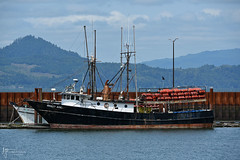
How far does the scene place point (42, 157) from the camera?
43.2 m

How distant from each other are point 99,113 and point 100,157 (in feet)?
44.1

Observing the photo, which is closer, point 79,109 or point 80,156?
point 80,156

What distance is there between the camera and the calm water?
44.2m

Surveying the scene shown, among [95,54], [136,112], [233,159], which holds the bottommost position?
[233,159]

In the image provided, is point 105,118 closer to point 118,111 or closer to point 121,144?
point 118,111

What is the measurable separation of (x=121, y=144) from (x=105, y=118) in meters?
7.93

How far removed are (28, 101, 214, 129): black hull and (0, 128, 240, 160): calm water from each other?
1.37 metres

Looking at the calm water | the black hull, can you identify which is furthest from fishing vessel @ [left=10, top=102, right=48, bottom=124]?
the black hull

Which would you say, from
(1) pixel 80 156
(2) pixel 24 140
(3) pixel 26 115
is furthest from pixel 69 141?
(3) pixel 26 115

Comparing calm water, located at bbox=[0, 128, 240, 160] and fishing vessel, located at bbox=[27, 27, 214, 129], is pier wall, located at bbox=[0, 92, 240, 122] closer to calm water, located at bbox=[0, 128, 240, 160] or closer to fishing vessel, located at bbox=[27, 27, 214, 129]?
calm water, located at bbox=[0, 128, 240, 160]

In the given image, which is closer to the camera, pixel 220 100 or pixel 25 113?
pixel 25 113

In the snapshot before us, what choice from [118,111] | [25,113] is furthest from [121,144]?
[25,113]

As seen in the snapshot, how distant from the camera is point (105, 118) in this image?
2227 inches

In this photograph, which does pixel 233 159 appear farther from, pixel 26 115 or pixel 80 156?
pixel 26 115
